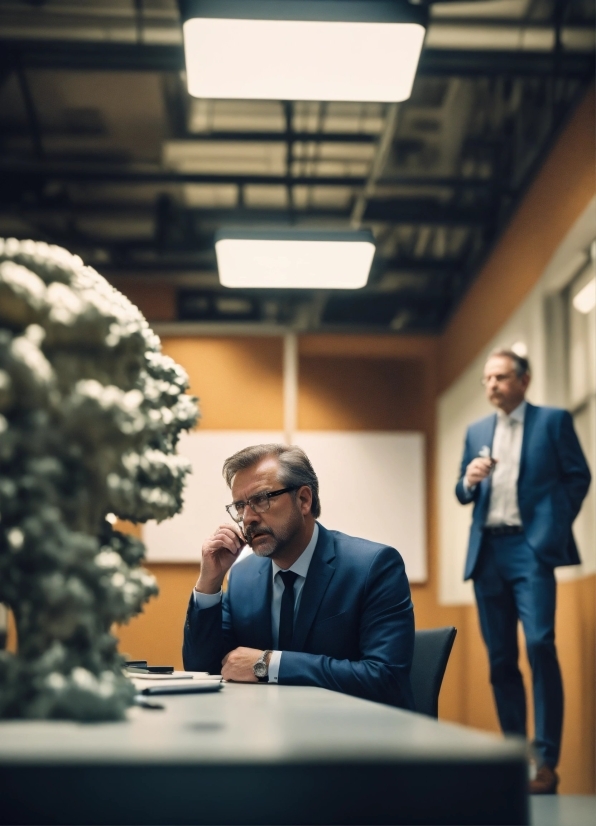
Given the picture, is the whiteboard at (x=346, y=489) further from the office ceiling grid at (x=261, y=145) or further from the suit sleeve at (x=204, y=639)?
the suit sleeve at (x=204, y=639)

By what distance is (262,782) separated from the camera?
30.5 inches

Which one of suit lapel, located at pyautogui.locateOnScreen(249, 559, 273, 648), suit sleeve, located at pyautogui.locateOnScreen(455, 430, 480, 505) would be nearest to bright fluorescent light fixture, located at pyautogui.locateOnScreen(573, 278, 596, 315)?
suit sleeve, located at pyautogui.locateOnScreen(455, 430, 480, 505)

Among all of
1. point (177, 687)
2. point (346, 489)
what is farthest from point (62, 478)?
point (346, 489)

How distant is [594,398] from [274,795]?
4.00 meters

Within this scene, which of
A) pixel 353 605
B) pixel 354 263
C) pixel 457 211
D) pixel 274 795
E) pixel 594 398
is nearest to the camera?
pixel 274 795

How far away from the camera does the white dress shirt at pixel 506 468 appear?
14.0ft

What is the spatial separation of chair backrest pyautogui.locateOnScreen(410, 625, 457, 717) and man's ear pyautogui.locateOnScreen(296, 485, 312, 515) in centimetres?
44

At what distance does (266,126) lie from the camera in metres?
6.63

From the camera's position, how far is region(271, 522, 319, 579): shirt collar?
247 cm

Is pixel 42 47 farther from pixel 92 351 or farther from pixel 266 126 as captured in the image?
pixel 92 351

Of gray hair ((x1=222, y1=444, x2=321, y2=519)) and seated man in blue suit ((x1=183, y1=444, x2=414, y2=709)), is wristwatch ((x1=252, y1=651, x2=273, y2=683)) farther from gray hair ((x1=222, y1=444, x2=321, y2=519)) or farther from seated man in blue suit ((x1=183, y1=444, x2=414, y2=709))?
gray hair ((x1=222, y1=444, x2=321, y2=519))

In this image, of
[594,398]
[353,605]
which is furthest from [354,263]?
Result: [353,605]

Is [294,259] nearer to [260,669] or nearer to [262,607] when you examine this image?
[262,607]

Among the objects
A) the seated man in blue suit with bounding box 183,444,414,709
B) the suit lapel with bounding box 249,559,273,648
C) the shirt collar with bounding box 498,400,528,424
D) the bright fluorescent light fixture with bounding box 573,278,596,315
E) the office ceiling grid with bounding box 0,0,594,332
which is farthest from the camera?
the office ceiling grid with bounding box 0,0,594,332
